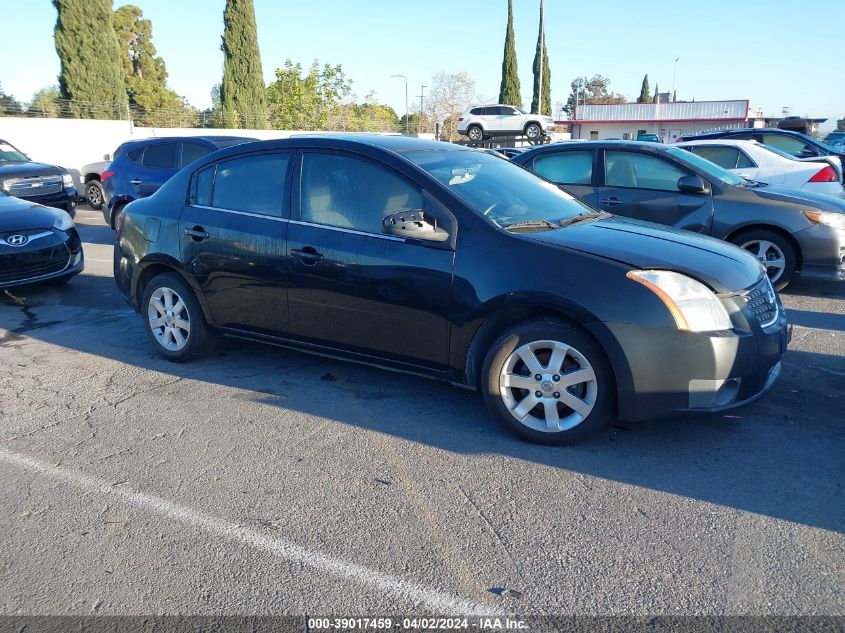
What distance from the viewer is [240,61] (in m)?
35.8

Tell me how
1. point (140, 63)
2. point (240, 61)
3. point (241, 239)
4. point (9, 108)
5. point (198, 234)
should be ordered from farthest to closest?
point (140, 63) < point (240, 61) < point (9, 108) < point (198, 234) < point (241, 239)

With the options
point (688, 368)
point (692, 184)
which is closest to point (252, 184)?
point (688, 368)

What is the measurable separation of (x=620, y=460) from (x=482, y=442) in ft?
2.55

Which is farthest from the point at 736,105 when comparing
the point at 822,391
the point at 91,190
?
the point at 822,391

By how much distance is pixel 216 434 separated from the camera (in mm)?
4352

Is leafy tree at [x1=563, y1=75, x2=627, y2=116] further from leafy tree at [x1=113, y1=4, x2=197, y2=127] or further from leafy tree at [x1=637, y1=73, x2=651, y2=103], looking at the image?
leafy tree at [x1=113, y1=4, x2=197, y2=127]

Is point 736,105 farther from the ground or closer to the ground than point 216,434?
farther from the ground

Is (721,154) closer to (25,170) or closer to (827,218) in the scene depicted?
(827,218)

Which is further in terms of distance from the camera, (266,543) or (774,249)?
(774,249)

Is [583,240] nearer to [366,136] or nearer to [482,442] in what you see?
[482,442]

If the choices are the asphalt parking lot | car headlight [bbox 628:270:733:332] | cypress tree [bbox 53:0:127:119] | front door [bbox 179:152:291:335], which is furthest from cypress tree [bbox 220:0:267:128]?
car headlight [bbox 628:270:733:332]

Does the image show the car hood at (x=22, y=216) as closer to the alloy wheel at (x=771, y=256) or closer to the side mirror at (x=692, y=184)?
the side mirror at (x=692, y=184)

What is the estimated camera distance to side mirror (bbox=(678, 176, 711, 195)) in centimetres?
743

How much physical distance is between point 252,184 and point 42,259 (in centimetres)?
409
